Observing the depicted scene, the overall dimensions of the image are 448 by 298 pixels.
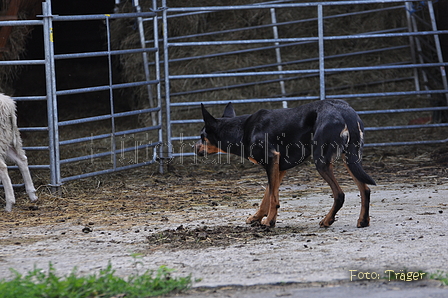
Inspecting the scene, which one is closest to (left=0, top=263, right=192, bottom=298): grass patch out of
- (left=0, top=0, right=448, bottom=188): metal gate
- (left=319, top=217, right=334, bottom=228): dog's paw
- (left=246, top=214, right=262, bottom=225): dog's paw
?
(left=246, top=214, right=262, bottom=225): dog's paw

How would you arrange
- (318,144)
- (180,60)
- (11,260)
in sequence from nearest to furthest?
(11,260) < (318,144) < (180,60)

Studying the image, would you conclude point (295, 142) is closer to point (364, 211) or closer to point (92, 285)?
point (364, 211)

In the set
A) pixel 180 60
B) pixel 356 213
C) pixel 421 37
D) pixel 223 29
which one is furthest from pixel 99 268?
pixel 421 37

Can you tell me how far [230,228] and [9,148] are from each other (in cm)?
303

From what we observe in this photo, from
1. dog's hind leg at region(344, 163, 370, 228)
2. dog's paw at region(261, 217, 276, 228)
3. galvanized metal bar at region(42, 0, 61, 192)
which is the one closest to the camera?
dog's hind leg at region(344, 163, 370, 228)

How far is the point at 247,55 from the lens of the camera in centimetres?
1097

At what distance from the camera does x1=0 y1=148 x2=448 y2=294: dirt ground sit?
4172 mm

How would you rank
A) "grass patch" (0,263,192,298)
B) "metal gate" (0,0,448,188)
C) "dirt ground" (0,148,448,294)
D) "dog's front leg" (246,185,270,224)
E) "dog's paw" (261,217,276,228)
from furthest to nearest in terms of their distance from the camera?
1. "metal gate" (0,0,448,188)
2. "dog's front leg" (246,185,270,224)
3. "dog's paw" (261,217,276,228)
4. "dirt ground" (0,148,448,294)
5. "grass patch" (0,263,192,298)

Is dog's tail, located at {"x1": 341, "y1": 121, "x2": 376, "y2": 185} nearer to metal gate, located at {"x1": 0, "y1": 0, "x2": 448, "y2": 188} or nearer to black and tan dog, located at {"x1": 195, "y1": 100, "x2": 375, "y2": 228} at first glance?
black and tan dog, located at {"x1": 195, "y1": 100, "x2": 375, "y2": 228}

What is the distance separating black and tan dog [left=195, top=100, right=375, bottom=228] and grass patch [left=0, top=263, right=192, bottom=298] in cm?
179

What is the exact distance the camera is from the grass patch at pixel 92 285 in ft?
11.7

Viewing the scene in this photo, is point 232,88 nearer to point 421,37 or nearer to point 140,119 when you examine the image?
point 140,119

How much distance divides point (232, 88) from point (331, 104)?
5.48 metres

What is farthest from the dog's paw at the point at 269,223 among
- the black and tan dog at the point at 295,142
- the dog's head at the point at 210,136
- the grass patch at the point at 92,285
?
the grass patch at the point at 92,285
